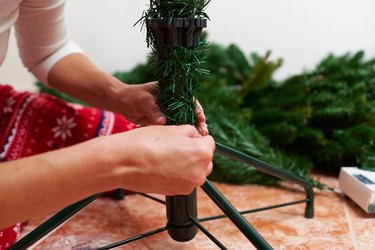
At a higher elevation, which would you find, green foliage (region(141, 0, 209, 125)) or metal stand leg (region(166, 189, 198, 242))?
green foliage (region(141, 0, 209, 125))

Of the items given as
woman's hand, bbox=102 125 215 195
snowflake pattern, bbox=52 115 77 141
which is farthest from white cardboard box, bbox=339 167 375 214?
snowflake pattern, bbox=52 115 77 141

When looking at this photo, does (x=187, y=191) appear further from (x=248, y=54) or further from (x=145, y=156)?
(x=248, y=54)

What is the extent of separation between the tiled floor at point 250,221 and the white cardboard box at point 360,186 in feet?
0.08

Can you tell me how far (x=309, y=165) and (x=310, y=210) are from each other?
0.21 metres

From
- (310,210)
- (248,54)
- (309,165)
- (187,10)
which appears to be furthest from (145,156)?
(248,54)

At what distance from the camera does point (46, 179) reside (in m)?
0.40

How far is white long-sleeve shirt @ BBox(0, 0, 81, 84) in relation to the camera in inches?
30.0

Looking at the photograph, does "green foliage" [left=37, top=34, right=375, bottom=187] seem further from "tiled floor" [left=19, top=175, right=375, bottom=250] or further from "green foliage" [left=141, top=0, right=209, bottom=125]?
"green foliage" [left=141, top=0, right=209, bottom=125]

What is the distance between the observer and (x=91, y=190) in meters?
0.42

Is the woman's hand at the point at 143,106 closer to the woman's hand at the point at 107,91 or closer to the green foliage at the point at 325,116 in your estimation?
the woman's hand at the point at 107,91

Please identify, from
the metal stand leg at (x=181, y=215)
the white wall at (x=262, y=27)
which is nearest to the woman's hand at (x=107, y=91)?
the metal stand leg at (x=181, y=215)

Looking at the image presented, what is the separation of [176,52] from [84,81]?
0.32 metres

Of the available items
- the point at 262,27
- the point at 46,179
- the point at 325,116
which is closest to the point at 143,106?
the point at 46,179

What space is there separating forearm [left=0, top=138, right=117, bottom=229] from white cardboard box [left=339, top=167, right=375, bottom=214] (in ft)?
1.86
